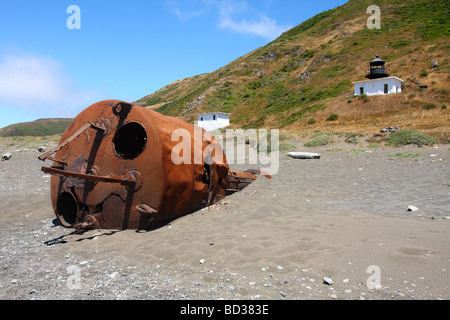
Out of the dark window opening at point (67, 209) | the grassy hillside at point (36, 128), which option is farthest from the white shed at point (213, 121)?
the grassy hillside at point (36, 128)

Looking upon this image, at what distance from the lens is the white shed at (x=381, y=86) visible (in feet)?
109

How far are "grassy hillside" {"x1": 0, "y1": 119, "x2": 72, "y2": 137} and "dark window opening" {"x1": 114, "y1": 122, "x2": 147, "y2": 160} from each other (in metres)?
142

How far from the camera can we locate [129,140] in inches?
215

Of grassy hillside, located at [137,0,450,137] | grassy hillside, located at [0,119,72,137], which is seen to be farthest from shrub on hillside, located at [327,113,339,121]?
grassy hillside, located at [0,119,72,137]

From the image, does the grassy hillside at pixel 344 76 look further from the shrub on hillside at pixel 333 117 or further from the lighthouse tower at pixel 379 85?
the lighthouse tower at pixel 379 85

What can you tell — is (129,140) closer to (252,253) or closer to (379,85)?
(252,253)

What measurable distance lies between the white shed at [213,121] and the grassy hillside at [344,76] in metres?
1.94

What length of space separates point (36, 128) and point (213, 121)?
132761mm

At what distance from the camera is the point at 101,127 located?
4848mm

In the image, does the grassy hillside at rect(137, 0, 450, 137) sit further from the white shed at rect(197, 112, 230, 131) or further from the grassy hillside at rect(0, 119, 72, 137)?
the grassy hillside at rect(0, 119, 72, 137)

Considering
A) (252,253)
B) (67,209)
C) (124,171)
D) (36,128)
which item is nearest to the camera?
(252,253)

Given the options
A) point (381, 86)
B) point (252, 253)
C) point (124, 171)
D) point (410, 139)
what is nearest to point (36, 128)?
point (381, 86)

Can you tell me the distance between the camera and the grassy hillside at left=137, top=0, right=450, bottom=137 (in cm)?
2814
